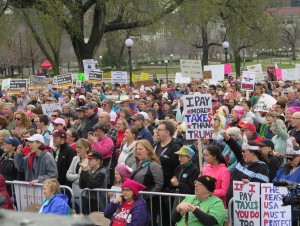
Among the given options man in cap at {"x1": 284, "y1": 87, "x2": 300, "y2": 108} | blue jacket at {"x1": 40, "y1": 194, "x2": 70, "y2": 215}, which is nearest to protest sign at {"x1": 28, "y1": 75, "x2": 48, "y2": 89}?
man in cap at {"x1": 284, "y1": 87, "x2": 300, "y2": 108}

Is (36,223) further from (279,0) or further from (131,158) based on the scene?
(279,0)

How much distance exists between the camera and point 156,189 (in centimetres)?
785

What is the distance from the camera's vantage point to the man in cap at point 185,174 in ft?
24.8

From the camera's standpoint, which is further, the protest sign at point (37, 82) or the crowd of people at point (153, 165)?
the protest sign at point (37, 82)

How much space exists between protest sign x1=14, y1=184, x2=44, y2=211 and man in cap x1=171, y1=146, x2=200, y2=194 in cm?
217

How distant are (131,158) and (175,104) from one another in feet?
24.3

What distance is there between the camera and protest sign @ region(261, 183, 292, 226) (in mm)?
6625

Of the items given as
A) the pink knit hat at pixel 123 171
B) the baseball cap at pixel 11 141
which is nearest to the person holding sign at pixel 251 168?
the pink knit hat at pixel 123 171

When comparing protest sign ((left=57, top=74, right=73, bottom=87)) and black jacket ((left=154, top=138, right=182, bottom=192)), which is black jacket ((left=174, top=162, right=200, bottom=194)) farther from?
protest sign ((left=57, top=74, right=73, bottom=87))

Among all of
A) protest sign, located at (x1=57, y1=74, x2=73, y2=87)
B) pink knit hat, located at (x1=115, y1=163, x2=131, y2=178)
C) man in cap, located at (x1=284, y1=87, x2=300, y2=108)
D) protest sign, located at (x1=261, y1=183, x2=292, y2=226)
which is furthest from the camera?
protest sign, located at (x1=57, y1=74, x2=73, y2=87)

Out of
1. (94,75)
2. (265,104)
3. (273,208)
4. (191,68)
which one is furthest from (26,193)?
(94,75)

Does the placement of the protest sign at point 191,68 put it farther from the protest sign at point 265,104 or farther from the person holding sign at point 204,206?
the person holding sign at point 204,206

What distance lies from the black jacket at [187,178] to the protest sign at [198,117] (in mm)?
707

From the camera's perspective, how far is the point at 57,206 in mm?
7121
